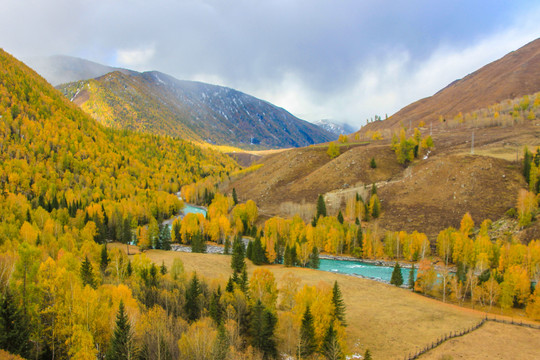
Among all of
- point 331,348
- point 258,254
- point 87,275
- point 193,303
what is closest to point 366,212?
point 258,254

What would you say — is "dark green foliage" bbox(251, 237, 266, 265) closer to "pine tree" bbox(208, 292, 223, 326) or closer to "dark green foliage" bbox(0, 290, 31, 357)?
"pine tree" bbox(208, 292, 223, 326)

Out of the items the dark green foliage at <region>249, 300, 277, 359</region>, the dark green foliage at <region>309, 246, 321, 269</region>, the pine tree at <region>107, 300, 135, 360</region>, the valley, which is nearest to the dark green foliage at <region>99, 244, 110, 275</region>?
the valley

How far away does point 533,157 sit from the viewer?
379 feet

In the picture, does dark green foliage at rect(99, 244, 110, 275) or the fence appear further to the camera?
dark green foliage at rect(99, 244, 110, 275)

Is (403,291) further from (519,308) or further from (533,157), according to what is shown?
(533,157)

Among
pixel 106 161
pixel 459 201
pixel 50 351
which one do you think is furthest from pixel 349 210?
pixel 106 161

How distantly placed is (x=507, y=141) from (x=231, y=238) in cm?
12852

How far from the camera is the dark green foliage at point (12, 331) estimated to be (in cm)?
2519

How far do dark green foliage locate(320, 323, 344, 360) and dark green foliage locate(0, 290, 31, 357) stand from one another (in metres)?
27.0

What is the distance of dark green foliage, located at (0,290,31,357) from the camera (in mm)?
25188

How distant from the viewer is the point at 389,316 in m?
49.3

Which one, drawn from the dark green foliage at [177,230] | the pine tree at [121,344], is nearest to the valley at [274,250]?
the pine tree at [121,344]

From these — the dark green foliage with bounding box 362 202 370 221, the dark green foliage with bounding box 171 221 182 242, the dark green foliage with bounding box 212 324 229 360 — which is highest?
the dark green foliage with bounding box 362 202 370 221

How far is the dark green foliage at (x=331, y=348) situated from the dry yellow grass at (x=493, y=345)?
10.6 metres
